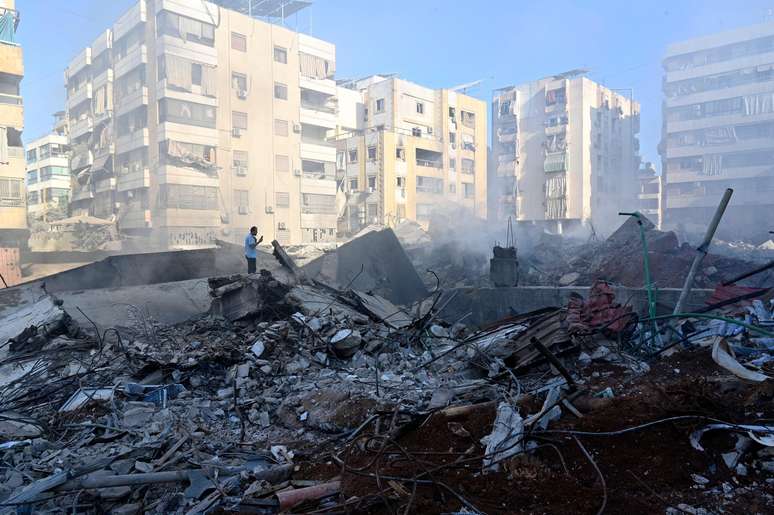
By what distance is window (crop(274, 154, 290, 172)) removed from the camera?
32656mm

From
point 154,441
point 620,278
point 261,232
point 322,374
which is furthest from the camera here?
point 261,232

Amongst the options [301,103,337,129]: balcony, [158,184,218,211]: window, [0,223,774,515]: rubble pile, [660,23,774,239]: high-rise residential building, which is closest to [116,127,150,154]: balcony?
[158,184,218,211]: window

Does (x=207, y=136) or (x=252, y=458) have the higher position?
(x=207, y=136)

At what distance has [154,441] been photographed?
3.84 meters

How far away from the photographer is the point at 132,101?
96.1 ft

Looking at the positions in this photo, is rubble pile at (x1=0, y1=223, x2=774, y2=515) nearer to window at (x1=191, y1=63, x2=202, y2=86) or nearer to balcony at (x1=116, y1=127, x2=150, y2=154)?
balcony at (x1=116, y1=127, x2=150, y2=154)

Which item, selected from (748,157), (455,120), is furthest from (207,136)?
(748,157)

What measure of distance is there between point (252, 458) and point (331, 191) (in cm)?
3278

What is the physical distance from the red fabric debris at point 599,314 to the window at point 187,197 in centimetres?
2642

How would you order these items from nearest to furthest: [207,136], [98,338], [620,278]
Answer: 1. [98,338]
2. [620,278]
3. [207,136]

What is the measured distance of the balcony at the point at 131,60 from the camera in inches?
1111

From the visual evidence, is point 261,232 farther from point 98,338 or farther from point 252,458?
point 252,458

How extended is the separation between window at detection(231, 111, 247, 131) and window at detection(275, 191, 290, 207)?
15.1 feet

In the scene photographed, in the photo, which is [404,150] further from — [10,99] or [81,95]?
[10,99]
